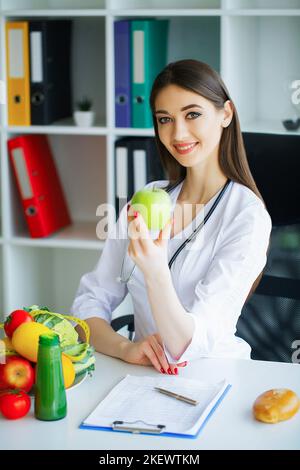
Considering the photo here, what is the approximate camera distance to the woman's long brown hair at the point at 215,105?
6.05 ft

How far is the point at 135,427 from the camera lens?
1.37 m

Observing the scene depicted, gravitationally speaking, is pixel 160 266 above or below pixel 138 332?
above

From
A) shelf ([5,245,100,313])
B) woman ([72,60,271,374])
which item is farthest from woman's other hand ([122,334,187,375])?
shelf ([5,245,100,313])

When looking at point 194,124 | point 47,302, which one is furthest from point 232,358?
point 47,302

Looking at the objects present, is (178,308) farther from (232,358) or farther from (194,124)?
(194,124)

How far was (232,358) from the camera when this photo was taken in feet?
5.69

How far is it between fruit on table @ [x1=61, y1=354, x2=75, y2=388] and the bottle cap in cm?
12

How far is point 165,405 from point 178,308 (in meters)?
0.23

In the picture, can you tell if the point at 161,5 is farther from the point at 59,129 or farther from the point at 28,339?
the point at 28,339

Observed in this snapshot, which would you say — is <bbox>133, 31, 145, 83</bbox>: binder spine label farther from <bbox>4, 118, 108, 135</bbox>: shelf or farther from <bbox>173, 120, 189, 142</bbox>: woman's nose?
<bbox>173, 120, 189, 142</bbox>: woman's nose

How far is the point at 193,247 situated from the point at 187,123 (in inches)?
11.4

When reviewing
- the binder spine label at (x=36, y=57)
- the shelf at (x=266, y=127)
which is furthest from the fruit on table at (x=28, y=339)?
the binder spine label at (x=36, y=57)

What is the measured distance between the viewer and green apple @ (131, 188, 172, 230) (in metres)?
1.68

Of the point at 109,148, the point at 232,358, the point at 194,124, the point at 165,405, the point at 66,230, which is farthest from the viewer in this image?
the point at 66,230
